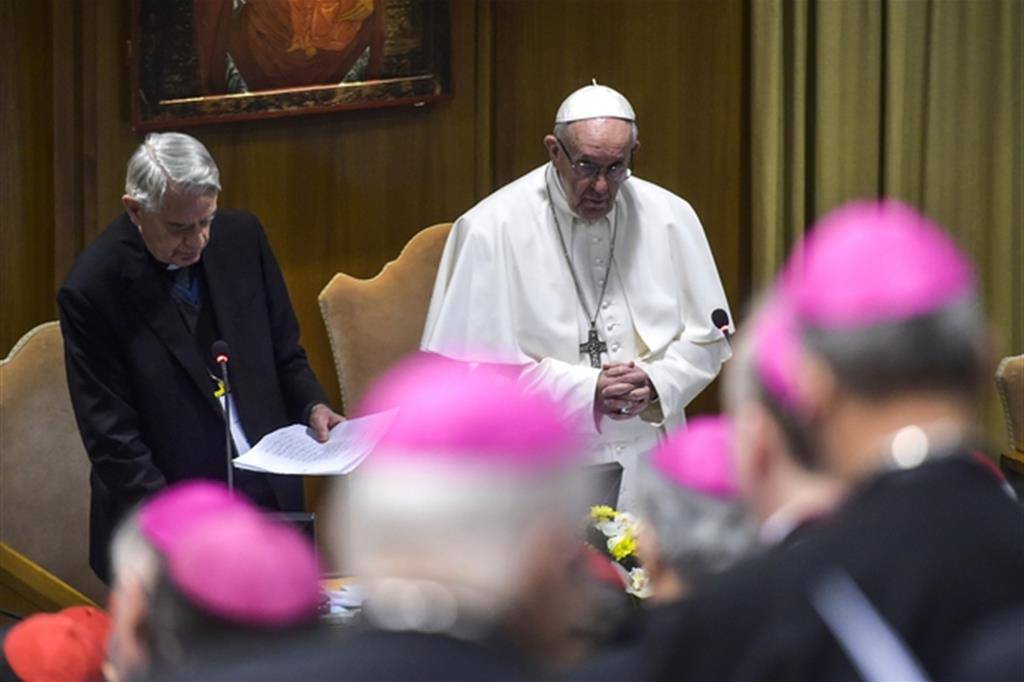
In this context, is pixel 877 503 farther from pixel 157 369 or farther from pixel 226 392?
pixel 157 369

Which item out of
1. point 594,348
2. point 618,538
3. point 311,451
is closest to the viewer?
point 618,538

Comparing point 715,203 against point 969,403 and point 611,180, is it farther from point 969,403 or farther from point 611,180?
point 969,403

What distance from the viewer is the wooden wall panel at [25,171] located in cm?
648

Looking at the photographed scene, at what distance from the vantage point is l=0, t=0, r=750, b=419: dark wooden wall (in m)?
5.95

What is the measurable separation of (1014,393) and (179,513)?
3994 mm

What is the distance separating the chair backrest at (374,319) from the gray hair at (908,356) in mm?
4278

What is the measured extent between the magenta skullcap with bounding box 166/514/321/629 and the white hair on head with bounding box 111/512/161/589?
0.11ft

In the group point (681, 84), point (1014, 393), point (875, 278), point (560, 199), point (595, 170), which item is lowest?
point (1014, 393)

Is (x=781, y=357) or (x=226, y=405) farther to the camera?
(x=226, y=405)

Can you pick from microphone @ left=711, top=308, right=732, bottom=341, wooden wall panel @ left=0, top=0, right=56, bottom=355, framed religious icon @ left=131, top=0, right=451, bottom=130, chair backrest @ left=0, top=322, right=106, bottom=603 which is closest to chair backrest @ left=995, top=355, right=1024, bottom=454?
microphone @ left=711, top=308, right=732, bottom=341

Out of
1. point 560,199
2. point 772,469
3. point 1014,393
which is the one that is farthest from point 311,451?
point 772,469

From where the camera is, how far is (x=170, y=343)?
4.24m

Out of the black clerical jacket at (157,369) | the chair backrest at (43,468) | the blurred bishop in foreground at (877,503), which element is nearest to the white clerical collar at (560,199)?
the black clerical jacket at (157,369)

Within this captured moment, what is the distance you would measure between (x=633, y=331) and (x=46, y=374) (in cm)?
173
